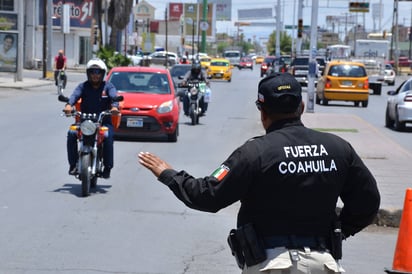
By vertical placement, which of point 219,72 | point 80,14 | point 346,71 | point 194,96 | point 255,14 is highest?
point 255,14

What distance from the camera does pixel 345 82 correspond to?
35219 mm

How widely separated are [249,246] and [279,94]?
0.76 m

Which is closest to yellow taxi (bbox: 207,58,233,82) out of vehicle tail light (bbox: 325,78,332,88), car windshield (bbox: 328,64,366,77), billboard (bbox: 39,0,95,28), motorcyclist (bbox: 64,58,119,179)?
billboard (bbox: 39,0,95,28)

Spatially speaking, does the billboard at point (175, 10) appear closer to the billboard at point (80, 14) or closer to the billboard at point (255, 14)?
the billboard at point (255, 14)

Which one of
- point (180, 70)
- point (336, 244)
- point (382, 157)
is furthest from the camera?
point (180, 70)

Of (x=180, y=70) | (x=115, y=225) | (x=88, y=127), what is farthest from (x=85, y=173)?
(x=180, y=70)

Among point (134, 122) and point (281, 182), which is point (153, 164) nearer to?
point (281, 182)

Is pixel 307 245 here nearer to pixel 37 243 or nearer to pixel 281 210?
pixel 281 210

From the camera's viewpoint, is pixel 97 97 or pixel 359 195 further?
pixel 97 97

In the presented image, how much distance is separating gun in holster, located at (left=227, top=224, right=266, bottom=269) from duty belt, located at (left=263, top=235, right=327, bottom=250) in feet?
0.14

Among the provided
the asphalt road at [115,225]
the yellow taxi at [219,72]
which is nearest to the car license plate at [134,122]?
the asphalt road at [115,225]

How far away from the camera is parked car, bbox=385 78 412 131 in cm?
2400

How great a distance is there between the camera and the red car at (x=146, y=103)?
61.8ft

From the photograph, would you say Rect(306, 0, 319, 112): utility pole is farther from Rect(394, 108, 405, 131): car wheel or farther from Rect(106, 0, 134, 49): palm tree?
Rect(106, 0, 134, 49): palm tree
